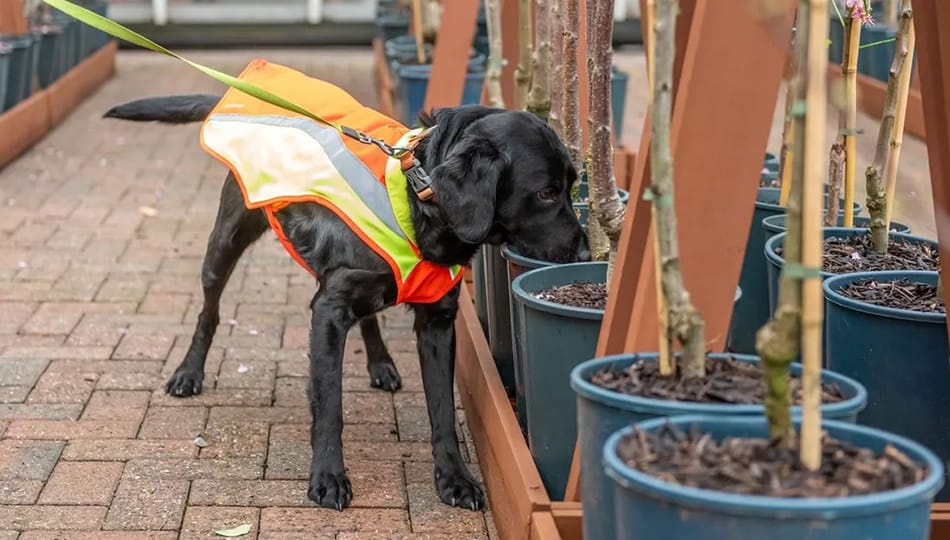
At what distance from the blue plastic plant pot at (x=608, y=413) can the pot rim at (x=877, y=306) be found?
2.20 feet

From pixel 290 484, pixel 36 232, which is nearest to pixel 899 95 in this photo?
pixel 290 484

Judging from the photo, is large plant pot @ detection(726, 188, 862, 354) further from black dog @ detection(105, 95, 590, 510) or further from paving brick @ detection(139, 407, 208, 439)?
paving brick @ detection(139, 407, 208, 439)

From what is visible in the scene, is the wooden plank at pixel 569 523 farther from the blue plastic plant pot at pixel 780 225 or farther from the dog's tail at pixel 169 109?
the dog's tail at pixel 169 109

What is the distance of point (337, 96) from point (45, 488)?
4.80ft

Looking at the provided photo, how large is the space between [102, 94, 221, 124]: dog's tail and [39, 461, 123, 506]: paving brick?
127 centimetres

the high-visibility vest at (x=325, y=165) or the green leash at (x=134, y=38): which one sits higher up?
the green leash at (x=134, y=38)

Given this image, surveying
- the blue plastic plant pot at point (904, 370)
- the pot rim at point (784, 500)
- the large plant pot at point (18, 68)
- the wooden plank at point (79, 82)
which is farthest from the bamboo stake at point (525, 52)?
the wooden plank at point (79, 82)

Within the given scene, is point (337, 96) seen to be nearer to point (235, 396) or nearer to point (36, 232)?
point (235, 396)

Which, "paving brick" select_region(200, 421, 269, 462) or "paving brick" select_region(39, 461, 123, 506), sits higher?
"paving brick" select_region(39, 461, 123, 506)

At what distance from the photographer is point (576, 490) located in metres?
2.99

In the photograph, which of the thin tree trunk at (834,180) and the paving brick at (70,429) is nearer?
the paving brick at (70,429)

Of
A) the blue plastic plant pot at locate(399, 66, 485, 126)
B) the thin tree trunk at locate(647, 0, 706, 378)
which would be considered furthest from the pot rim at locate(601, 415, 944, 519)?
the blue plastic plant pot at locate(399, 66, 485, 126)

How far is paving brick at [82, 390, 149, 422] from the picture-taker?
4367 mm

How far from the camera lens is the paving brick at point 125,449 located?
13.1 ft
